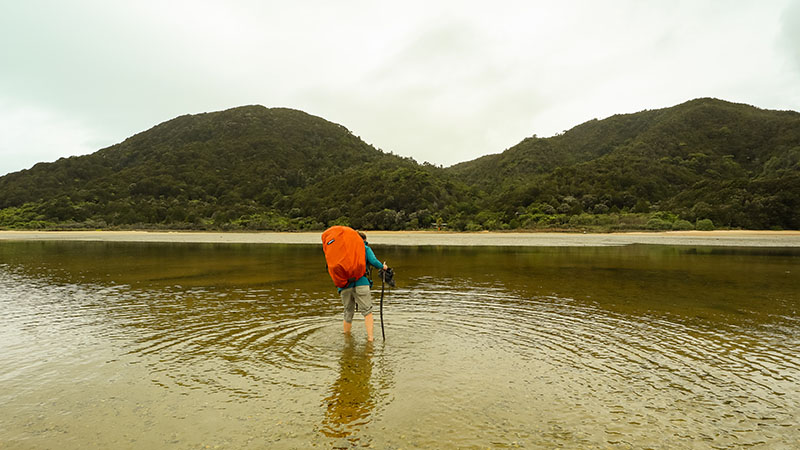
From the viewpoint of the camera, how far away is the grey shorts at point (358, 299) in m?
7.71

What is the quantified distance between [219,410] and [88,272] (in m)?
17.8

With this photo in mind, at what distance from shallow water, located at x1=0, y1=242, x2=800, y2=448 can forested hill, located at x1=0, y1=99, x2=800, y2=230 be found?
1917 inches

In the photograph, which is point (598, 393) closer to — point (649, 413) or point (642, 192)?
point (649, 413)

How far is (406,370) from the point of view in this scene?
6246 mm

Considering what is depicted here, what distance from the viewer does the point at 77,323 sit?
30.4 feet

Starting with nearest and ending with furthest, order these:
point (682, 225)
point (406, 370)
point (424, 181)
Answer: point (406, 370), point (682, 225), point (424, 181)

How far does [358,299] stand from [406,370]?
6.30 ft

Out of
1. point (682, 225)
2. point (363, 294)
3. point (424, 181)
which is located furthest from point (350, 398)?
point (424, 181)

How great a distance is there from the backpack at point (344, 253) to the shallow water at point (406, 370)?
1.30m

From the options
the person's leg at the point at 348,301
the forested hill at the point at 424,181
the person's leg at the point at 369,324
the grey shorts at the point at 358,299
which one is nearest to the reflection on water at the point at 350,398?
the person's leg at the point at 369,324

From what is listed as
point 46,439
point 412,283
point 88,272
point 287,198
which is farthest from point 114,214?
point 46,439

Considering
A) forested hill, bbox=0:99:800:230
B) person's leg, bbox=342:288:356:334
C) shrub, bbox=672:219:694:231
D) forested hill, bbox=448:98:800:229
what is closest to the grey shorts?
person's leg, bbox=342:288:356:334

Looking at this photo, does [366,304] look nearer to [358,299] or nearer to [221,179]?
[358,299]

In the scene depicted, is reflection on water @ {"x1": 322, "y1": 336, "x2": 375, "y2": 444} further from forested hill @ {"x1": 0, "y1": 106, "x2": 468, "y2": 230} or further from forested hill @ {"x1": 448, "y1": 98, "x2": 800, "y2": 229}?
forested hill @ {"x1": 0, "y1": 106, "x2": 468, "y2": 230}
